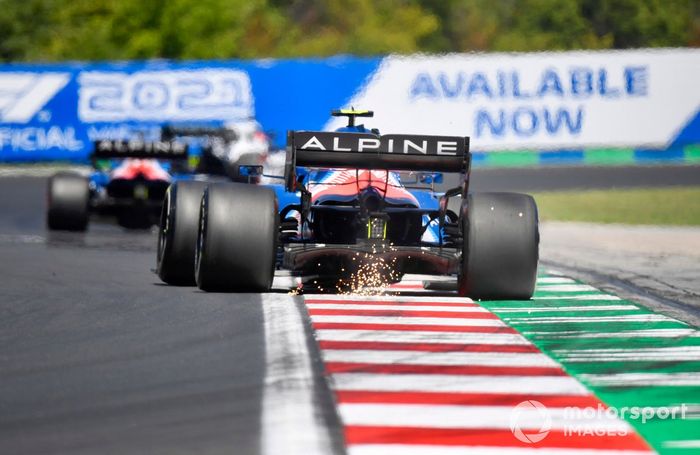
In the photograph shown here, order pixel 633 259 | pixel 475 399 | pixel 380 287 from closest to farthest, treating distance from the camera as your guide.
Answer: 1. pixel 475 399
2. pixel 380 287
3. pixel 633 259

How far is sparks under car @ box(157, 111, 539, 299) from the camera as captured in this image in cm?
1149

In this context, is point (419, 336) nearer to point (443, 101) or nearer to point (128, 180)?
point (128, 180)

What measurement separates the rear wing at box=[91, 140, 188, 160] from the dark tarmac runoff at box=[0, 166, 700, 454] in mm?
4695

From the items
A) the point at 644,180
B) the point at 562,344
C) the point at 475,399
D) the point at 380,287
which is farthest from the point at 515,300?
the point at 644,180

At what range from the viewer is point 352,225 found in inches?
488

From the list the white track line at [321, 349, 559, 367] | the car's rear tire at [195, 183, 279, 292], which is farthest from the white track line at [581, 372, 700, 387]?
the car's rear tire at [195, 183, 279, 292]

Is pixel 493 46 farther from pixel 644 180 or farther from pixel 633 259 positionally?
pixel 633 259

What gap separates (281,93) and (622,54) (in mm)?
8180

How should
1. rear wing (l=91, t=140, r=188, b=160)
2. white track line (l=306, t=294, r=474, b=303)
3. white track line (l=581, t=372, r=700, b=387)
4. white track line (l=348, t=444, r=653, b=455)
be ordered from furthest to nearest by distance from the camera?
1. rear wing (l=91, t=140, r=188, b=160)
2. white track line (l=306, t=294, r=474, b=303)
3. white track line (l=581, t=372, r=700, b=387)
4. white track line (l=348, t=444, r=653, b=455)

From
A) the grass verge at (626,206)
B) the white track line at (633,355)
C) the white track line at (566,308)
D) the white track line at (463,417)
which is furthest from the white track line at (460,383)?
the grass verge at (626,206)

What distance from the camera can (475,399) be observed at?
741cm

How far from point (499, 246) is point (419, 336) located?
2.02 meters

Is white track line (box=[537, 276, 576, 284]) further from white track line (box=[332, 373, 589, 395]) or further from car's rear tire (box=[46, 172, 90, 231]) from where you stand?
car's rear tire (box=[46, 172, 90, 231])

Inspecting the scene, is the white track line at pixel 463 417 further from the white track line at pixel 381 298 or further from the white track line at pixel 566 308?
the white track line at pixel 381 298
